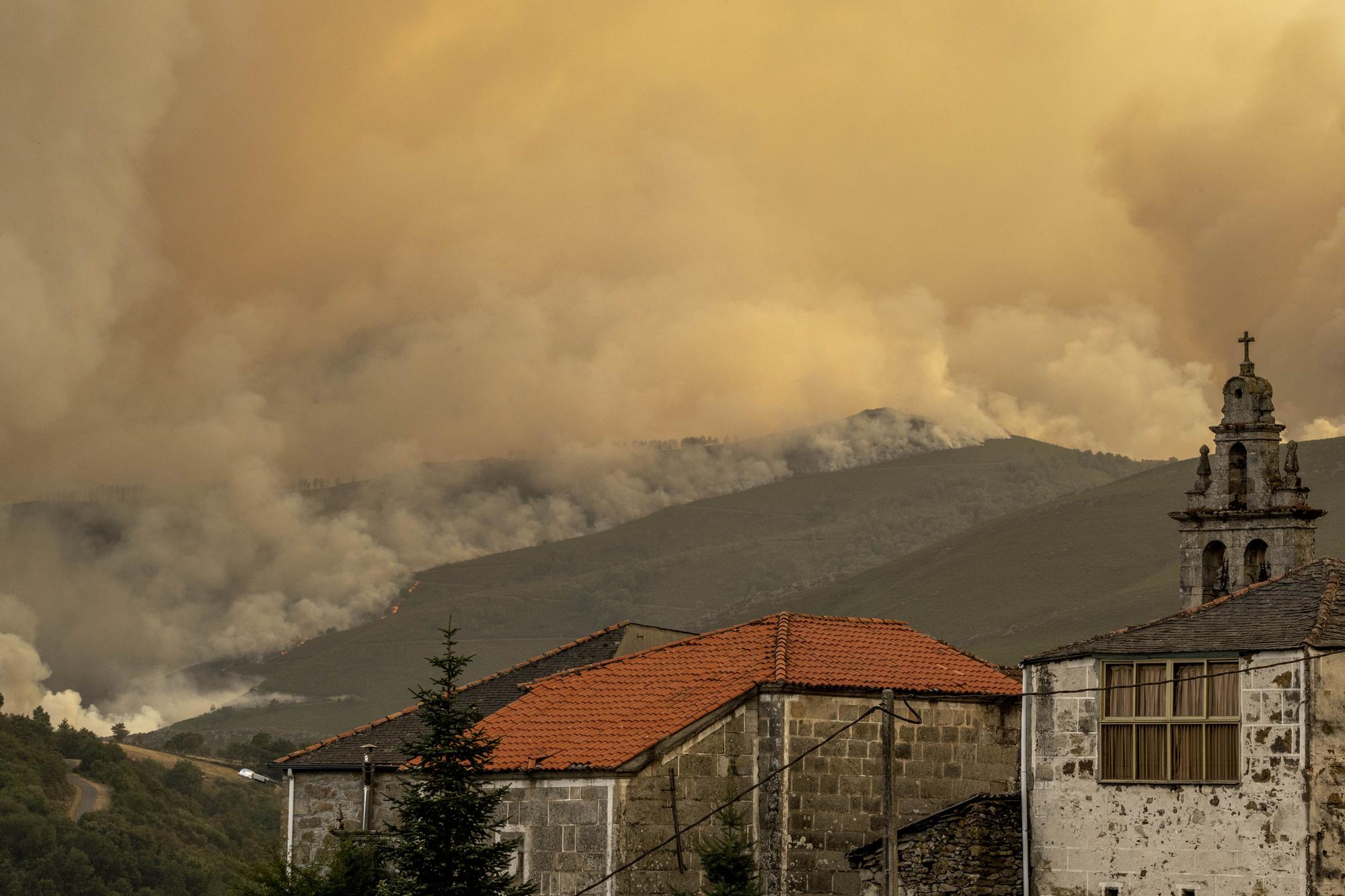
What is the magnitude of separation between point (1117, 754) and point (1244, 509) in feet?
60.3

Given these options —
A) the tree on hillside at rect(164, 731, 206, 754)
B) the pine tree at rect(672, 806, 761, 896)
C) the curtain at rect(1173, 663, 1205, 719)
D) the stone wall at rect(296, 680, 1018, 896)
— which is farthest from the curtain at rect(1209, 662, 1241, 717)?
the tree on hillside at rect(164, 731, 206, 754)

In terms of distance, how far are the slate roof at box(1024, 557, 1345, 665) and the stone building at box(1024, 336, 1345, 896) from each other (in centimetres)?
3

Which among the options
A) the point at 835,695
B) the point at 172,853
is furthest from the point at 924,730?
the point at 172,853

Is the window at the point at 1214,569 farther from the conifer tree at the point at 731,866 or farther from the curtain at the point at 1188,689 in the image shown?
the conifer tree at the point at 731,866

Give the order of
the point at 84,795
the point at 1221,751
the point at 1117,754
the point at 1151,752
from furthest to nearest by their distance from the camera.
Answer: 1. the point at 84,795
2. the point at 1117,754
3. the point at 1151,752
4. the point at 1221,751

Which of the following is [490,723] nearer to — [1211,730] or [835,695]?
[835,695]

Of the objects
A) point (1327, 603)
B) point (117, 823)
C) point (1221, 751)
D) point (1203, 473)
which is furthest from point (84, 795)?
point (1327, 603)

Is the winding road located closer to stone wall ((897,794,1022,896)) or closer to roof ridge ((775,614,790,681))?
roof ridge ((775,614,790,681))

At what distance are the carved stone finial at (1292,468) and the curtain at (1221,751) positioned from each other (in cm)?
1810

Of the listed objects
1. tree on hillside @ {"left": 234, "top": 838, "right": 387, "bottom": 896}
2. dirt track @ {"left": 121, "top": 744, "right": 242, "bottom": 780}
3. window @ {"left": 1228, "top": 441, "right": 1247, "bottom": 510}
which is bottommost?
tree on hillside @ {"left": 234, "top": 838, "right": 387, "bottom": 896}

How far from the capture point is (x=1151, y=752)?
93.9 feet

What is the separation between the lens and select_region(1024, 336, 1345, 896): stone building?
88.4ft

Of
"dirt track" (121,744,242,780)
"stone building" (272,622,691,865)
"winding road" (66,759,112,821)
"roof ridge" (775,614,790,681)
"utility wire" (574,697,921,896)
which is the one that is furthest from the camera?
"dirt track" (121,744,242,780)

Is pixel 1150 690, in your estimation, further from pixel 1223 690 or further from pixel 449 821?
pixel 449 821
